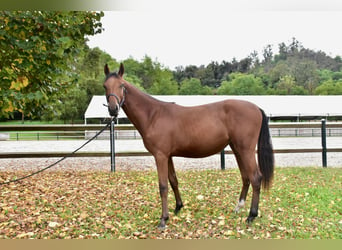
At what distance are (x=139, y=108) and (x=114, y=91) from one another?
17.4 inches

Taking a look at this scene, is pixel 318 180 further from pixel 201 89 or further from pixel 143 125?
pixel 201 89

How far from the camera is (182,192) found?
5082 millimetres

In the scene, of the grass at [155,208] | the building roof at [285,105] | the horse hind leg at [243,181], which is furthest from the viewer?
the building roof at [285,105]

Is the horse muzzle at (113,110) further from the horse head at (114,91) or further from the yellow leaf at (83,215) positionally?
the yellow leaf at (83,215)

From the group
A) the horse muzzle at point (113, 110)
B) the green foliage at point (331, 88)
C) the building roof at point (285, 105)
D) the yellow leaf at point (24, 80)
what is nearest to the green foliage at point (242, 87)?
the green foliage at point (331, 88)

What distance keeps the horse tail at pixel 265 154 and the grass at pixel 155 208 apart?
0.54 meters

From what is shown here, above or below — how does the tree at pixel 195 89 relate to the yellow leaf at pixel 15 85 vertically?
above

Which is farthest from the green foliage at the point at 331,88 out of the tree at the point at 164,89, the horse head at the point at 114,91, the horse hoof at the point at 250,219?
the horse head at the point at 114,91

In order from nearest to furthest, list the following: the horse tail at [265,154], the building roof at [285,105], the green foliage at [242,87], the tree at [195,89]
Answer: the horse tail at [265,154], the building roof at [285,105], the tree at [195,89], the green foliage at [242,87]

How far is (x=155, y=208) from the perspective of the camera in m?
4.29

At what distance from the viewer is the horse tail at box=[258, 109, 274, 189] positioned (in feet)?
12.5

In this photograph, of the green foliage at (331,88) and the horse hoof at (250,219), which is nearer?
the horse hoof at (250,219)

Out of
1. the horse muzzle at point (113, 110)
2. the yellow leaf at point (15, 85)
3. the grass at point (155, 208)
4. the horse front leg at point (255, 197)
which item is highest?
the yellow leaf at point (15, 85)

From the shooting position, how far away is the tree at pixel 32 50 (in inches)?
163
